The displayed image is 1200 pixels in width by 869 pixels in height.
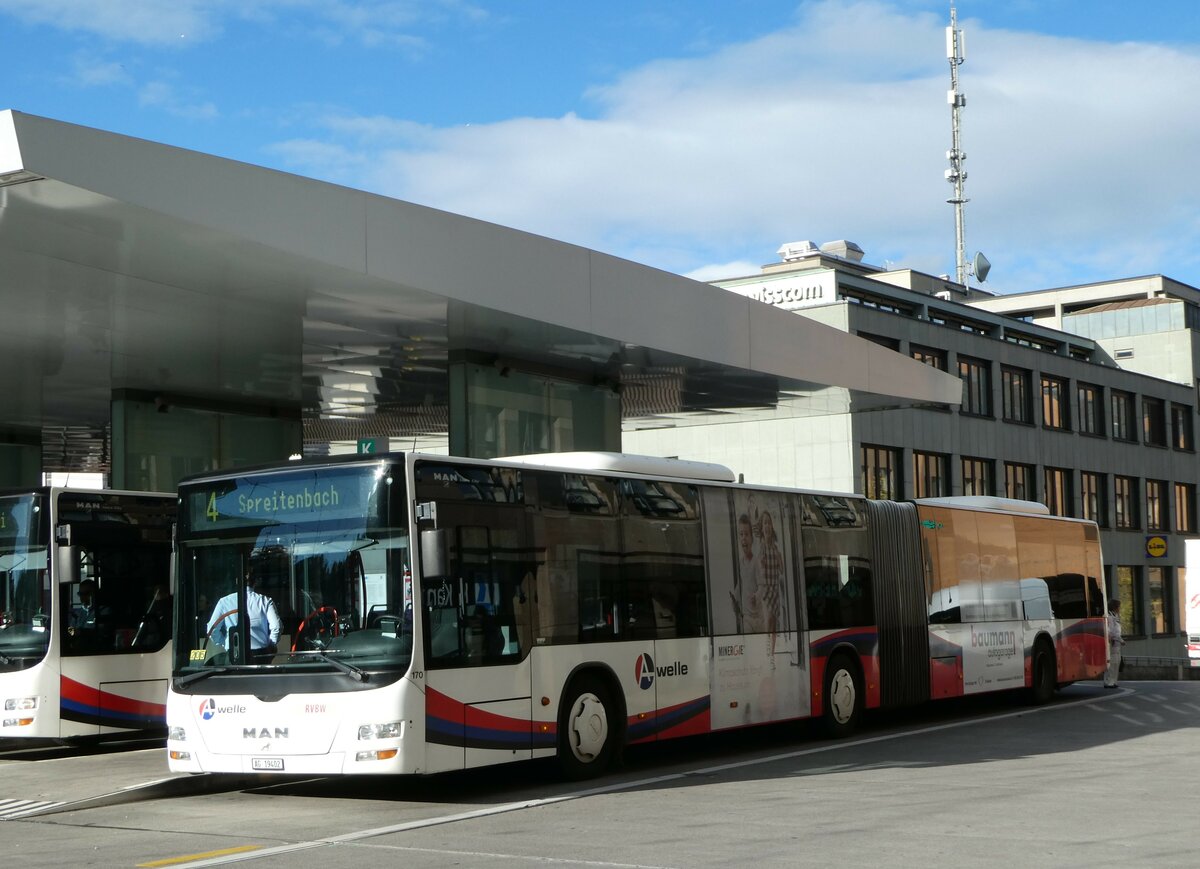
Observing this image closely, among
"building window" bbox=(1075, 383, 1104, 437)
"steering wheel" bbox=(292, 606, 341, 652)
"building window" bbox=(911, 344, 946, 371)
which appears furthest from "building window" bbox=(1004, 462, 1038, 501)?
"steering wheel" bbox=(292, 606, 341, 652)

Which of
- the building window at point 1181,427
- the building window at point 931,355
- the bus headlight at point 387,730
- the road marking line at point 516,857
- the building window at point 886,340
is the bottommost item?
the road marking line at point 516,857

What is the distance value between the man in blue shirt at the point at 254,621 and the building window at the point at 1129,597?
178 ft

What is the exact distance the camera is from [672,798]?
39.6ft

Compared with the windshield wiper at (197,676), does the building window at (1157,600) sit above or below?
below

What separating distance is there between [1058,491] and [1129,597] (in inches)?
225

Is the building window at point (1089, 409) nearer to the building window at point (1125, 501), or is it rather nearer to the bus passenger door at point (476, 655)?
the building window at point (1125, 501)

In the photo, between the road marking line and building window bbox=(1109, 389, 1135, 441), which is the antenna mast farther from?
the road marking line

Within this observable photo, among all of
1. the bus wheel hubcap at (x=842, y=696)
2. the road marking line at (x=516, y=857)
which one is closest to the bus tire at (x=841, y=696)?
the bus wheel hubcap at (x=842, y=696)

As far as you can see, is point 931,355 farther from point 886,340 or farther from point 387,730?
point 387,730

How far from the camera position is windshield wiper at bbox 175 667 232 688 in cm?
1215

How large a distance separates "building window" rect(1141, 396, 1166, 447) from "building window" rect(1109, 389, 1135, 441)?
0.94m

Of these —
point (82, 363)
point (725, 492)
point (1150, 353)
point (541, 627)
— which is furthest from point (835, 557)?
point (1150, 353)

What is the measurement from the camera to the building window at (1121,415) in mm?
64125

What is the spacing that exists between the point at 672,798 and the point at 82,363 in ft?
39.6
